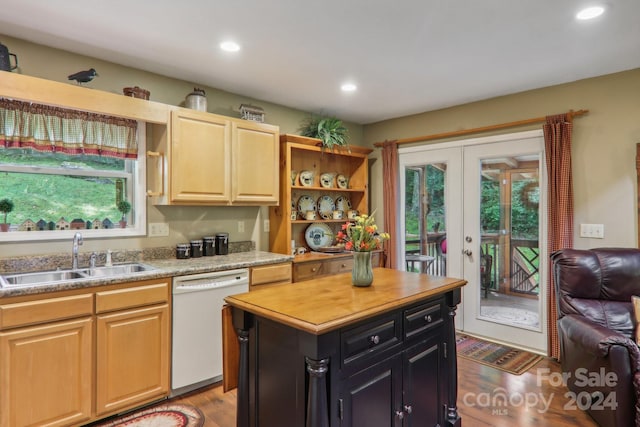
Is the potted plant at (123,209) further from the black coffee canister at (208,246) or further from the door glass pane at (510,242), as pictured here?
the door glass pane at (510,242)

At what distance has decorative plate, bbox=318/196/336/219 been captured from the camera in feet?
14.8

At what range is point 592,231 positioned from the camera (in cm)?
327

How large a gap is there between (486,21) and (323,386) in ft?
7.50

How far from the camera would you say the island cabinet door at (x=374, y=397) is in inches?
63.2

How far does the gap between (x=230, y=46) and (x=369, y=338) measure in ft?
7.15

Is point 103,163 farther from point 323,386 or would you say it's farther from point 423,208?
point 423,208

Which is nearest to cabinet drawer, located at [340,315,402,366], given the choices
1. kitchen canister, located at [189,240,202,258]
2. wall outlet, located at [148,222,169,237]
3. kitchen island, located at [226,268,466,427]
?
kitchen island, located at [226,268,466,427]

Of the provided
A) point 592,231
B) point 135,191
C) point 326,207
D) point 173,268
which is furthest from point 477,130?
point 135,191

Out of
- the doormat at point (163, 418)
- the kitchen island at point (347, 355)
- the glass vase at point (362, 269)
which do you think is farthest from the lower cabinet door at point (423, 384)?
the doormat at point (163, 418)

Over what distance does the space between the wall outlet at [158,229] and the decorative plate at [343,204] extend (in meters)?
2.15

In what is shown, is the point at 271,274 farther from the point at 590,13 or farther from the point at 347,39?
the point at 590,13

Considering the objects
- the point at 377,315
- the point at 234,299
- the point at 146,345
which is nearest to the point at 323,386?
the point at 377,315

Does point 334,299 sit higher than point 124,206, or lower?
lower

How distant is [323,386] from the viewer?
1.51 metres
